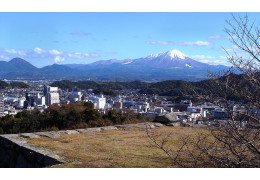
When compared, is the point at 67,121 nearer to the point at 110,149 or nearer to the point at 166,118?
the point at 166,118

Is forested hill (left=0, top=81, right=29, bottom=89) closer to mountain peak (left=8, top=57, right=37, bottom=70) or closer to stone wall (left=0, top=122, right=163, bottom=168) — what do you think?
stone wall (left=0, top=122, right=163, bottom=168)

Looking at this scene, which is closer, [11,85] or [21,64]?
[11,85]

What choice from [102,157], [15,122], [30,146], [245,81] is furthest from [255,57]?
[15,122]

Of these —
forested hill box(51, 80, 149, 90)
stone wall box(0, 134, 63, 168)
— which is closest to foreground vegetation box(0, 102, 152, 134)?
stone wall box(0, 134, 63, 168)

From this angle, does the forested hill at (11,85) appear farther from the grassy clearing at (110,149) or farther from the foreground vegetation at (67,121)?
the grassy clearing at (110,149)

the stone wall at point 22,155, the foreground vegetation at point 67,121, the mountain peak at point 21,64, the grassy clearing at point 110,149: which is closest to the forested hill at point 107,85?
the foreground vegetation at point 67,121

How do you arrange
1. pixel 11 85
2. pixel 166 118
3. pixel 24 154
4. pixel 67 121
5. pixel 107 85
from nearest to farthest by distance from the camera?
1. pixel 24 154
2. pixel 67 121
3. pixel 166 118
4. pixel 11 85
5. pixel 107 85

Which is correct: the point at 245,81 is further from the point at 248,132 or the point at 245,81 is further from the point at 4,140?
the point at 4,140

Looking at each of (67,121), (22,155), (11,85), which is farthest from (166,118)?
(11,85)

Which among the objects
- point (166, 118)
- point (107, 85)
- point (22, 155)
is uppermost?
point (107, 85)
